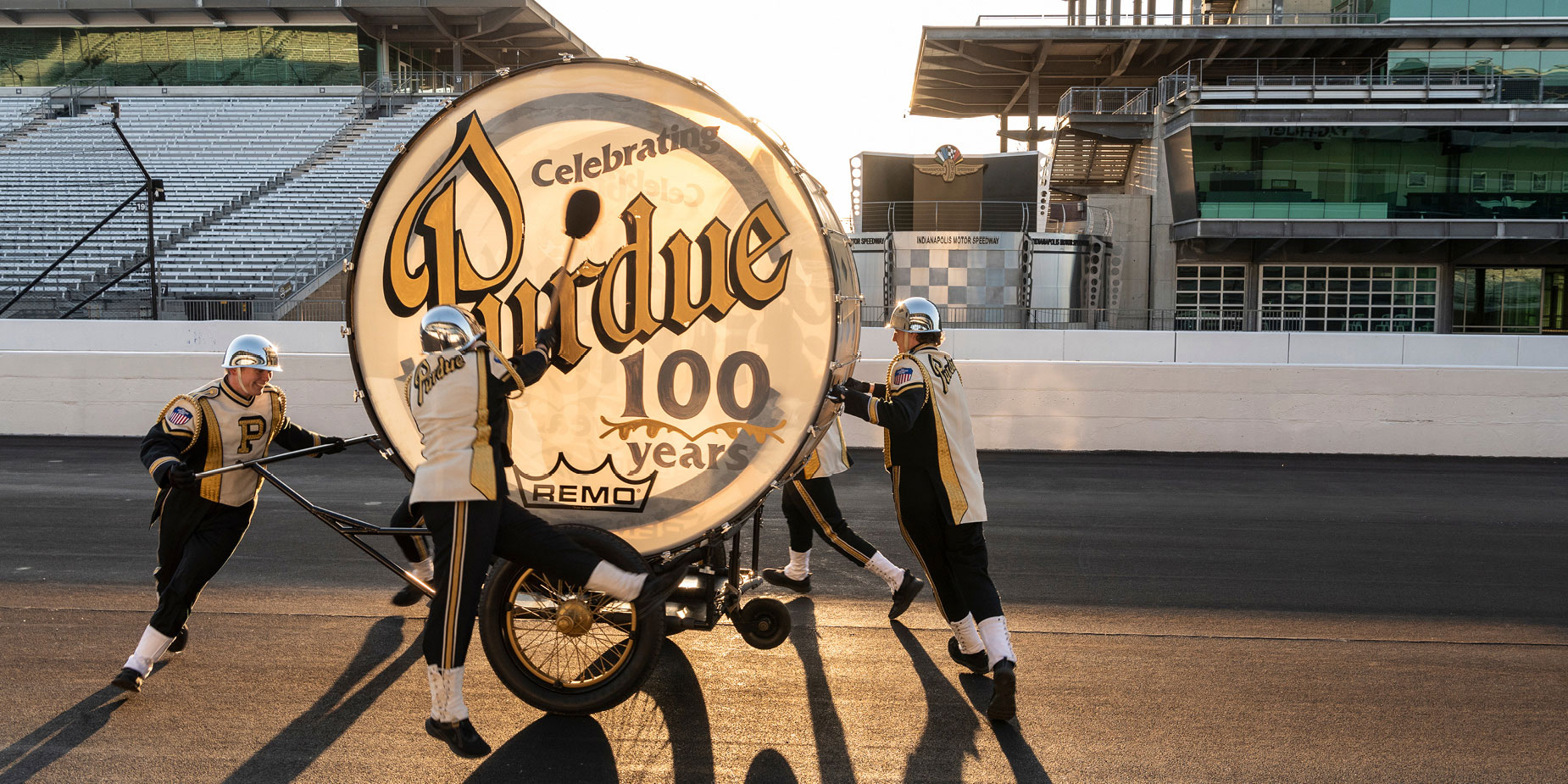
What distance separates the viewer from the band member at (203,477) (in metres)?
4.85

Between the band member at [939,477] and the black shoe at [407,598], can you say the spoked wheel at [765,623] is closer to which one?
the band member at [939,477]

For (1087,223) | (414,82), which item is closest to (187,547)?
(1087,223)

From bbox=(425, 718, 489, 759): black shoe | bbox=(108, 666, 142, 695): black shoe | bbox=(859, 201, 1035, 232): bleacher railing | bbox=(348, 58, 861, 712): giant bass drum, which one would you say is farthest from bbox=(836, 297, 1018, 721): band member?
bbox=(859, 201, 1035, 232): bleacher railing

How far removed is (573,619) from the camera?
4.50 metres

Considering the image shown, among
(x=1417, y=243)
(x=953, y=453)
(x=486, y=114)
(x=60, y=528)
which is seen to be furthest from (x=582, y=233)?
(x=1417, y=243)

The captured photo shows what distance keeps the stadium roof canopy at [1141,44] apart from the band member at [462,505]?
109 ft

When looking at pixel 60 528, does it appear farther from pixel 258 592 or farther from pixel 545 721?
pixel 545 721

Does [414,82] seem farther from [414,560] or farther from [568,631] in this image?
[568,631]

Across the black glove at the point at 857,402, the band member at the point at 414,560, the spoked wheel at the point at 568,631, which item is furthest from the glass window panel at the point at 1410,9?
the spoked wheel at the point at 568,631

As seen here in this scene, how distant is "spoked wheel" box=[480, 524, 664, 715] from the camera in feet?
14.3

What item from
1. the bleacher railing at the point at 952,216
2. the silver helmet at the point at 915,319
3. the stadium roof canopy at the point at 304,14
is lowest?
the silver helmet at the point at 915,319

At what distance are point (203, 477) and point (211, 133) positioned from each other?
39.3m

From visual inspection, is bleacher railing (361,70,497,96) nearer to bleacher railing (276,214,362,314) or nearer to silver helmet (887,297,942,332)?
bleacher railing (276,214,362,314)

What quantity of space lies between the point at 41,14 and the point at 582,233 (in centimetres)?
4992
